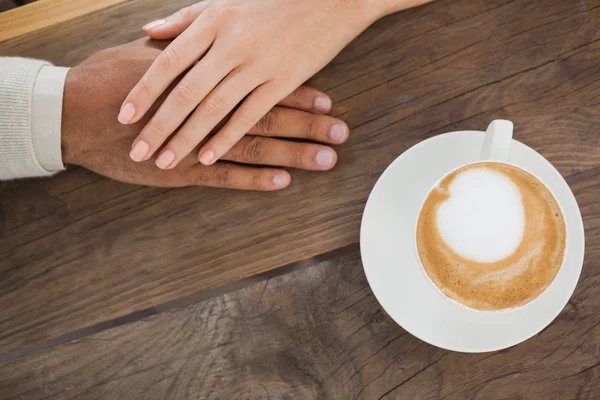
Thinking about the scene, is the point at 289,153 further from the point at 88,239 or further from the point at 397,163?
the point at 88,239

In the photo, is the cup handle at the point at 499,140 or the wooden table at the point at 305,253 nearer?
the cup handle at the point at 499,140

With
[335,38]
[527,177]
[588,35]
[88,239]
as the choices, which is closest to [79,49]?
[88,239]

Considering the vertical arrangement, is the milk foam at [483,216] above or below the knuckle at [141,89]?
above

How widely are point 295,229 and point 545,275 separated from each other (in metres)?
0.39

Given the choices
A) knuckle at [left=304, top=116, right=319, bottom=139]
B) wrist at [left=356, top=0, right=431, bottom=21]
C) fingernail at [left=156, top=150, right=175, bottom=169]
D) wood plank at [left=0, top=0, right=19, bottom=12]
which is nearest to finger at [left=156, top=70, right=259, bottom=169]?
fingernail at [left=156, top=150, right=175, bottom=169]

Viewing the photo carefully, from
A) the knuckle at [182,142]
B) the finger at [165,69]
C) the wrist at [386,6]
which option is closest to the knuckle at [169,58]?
the finger at [165,69]

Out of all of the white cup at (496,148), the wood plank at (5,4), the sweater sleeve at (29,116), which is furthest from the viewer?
the wood plank at (5,4)

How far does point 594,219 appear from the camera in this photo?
888 mm

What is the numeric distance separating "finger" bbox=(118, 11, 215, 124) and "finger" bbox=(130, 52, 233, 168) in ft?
0.06

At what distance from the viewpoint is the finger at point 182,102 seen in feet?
2.85

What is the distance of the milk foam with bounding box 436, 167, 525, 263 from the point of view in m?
0.73

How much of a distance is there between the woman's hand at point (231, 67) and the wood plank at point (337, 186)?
0.06 meters

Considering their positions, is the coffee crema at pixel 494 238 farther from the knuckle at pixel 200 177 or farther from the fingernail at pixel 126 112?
the fingernail at pixel 126 112

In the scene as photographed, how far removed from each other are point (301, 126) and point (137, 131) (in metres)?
0.28
